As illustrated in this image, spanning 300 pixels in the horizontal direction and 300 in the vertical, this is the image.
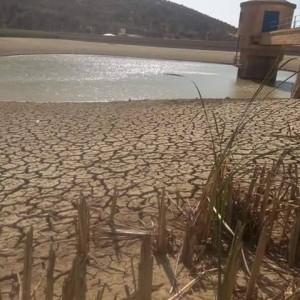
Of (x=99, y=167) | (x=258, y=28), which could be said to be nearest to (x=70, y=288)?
(x=99, y=167)

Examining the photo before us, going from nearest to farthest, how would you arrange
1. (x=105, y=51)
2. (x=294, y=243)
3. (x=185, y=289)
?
(x=185, y=289), (x=294, y=243), (x=105, y=51)

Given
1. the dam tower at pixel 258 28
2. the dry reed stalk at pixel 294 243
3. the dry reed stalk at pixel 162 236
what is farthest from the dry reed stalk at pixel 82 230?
the dam tower at pixel 258 28

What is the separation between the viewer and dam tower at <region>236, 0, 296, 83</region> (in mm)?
18719

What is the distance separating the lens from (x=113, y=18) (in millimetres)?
64125

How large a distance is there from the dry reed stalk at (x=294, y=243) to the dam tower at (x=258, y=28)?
1773 cm

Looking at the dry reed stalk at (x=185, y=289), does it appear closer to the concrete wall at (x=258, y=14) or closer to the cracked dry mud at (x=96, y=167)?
the cracked dry mud at (x=96, y=167)

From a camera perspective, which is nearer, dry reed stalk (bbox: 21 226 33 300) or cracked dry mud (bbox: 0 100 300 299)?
dry reed stalk (bbox: 21 226 33 300)

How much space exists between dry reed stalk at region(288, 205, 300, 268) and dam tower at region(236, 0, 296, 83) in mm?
17728

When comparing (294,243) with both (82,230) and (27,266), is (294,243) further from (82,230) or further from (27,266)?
(27,266)

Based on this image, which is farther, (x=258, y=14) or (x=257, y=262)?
(x=258, y=14)

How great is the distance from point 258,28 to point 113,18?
49603mm

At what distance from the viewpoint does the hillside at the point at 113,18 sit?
50647 mm

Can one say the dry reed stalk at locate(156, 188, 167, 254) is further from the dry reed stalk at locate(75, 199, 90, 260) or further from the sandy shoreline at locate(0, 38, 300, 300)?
the dry reed stalk at locate(75, 199, 90, 260)

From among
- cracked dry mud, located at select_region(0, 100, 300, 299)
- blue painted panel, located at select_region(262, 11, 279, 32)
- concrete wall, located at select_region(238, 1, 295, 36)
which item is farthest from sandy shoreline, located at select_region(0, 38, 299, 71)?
cracked dry mud, located at select_region(0, 100, 300, 299)
